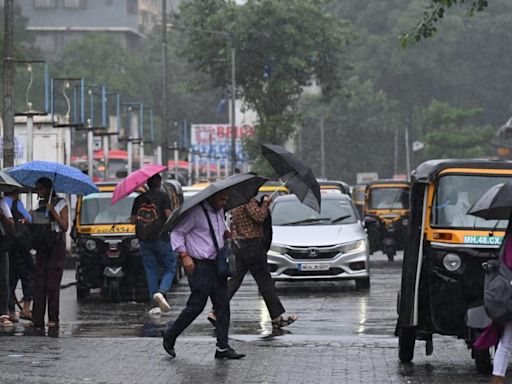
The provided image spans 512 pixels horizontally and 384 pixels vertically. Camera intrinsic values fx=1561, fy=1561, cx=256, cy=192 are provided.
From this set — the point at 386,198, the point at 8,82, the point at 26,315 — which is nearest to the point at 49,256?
the point at 26,315

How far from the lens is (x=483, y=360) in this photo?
1304 cm

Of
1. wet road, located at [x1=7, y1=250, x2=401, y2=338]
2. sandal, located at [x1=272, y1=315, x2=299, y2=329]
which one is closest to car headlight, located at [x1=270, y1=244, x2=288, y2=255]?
wet road, located at [x1=7, y1=250, x2=401, y2=338]

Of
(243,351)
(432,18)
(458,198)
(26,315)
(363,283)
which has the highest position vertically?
(432,18)

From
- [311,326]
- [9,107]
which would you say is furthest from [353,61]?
[311,326]

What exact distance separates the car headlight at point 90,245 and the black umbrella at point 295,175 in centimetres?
663

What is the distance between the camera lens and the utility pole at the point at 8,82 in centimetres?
2461

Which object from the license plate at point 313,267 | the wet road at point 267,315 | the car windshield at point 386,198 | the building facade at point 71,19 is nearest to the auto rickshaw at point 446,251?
the wet road at point 267,315

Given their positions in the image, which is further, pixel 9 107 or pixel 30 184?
pixel 9 107

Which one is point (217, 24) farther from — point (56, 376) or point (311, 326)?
point (56, 376)

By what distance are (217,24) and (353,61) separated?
43108 millimetres


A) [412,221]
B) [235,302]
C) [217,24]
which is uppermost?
[217,24]

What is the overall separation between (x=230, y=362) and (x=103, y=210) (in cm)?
1095

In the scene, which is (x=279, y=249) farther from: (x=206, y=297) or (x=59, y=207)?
(x=206, y=297)

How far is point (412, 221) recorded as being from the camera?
539 inches
